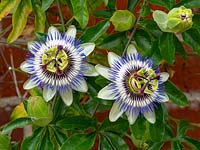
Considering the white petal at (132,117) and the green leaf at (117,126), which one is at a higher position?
the white petal at (132,117)

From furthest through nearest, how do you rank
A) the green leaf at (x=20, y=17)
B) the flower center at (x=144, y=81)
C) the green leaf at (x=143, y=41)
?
the green leaf at (x=20, y=17) < the green leaf at (x=143, y=41) < the flower center at (x=144, y=81)

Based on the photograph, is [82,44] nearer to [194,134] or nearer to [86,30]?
[86,30]

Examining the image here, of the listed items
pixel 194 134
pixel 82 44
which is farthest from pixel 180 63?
pixel 82 44

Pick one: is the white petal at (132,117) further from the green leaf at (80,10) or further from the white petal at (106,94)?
the green leaf at (80,10)

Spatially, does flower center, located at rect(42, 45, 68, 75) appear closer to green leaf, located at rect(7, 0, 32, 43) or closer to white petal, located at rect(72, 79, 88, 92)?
white petal, located at rect(72, 79, 88, 92)

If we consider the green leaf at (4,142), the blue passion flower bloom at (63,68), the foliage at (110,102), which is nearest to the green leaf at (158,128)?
the foliage at (110,102)

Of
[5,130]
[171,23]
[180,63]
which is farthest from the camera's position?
[180,63]

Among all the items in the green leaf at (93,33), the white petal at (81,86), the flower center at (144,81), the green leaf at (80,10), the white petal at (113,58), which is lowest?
the white petal at (81,86)
